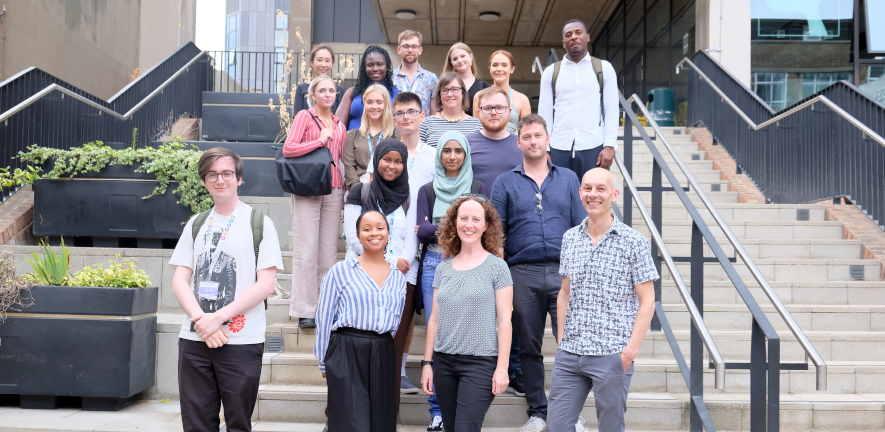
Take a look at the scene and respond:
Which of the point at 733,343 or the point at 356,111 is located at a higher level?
the point at 356,111

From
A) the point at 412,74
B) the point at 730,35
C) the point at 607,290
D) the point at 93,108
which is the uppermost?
the point at 730,35

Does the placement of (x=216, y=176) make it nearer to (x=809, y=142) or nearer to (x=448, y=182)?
(x=448, y=182)

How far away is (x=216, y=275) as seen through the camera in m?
2.94

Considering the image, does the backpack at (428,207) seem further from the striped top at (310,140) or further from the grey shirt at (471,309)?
the striped top at (310,140)

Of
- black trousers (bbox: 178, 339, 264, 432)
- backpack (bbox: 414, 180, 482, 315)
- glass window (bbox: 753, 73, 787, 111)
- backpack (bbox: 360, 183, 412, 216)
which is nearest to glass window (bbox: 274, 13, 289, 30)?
backpack (bbox: 360, 183, 412, 216)

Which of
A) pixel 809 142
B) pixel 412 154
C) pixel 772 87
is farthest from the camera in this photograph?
pixel 772 87

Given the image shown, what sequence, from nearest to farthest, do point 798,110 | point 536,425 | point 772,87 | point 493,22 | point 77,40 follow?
point 536,425
point 798,110
point 772,87
point 77,40
point 493,22

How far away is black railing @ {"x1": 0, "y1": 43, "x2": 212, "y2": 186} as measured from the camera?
6.60 meters

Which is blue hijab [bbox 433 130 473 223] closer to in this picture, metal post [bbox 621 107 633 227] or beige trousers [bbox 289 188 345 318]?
beige trousers [bbox 289 188 345 318]

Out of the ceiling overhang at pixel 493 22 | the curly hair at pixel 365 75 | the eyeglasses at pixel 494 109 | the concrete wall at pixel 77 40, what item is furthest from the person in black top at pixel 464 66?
the concrete wall at pixel 77 40

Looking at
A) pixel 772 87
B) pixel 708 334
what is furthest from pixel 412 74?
pixel 772 87

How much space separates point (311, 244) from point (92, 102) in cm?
462

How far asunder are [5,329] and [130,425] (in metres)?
1.08

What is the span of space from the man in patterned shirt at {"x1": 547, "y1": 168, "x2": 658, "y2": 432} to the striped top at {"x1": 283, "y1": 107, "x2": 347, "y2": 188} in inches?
75.6
